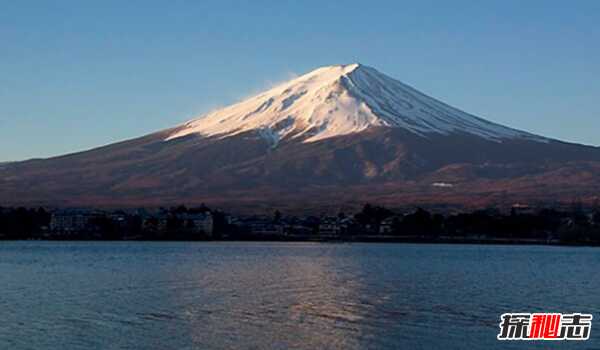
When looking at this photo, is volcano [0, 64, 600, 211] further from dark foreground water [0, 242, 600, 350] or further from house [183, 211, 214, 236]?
dark foreground water [0, 242, 600, 350]

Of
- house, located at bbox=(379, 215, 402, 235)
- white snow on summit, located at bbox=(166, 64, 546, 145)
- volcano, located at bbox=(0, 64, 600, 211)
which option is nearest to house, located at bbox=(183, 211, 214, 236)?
house, located at bbox=(379, 215, 402, 235)

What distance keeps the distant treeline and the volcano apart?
22.9 meters

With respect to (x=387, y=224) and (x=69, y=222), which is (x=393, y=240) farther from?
(x=69, y=222)

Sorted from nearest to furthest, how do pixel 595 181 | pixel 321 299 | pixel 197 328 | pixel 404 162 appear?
pixel 197 328 → pixel 321 299 → pixel 595 181 → pixel 404 162

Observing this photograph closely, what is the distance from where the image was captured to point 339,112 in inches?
5787

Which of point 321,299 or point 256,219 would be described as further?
point 256,219

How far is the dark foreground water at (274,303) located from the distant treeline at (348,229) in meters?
32.2

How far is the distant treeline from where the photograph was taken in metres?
73.5

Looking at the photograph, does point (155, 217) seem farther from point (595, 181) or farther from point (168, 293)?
point (595, 181)

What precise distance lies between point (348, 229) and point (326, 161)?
50.5 m

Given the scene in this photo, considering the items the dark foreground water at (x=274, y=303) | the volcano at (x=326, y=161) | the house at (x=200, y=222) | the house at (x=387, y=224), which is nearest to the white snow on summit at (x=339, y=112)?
the volcano at (x=326, y=161)

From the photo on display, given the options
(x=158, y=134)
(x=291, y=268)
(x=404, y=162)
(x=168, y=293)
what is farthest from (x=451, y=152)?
(x=168, y=293)

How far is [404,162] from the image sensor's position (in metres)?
132

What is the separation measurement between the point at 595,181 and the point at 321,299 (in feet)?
330
